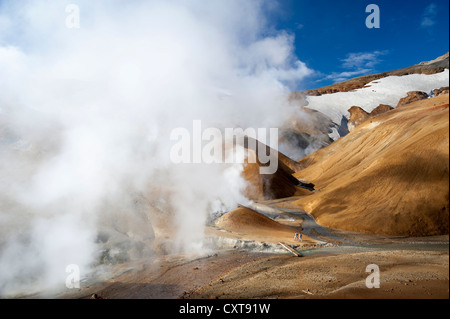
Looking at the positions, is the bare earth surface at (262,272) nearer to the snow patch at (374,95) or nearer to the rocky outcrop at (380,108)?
the snow patch at (374,95)

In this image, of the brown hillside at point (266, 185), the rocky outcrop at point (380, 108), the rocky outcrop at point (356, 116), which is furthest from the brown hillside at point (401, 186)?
the rocky outcrop at point (380, 108)

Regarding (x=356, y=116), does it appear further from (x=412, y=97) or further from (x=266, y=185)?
(x=266, y=185)

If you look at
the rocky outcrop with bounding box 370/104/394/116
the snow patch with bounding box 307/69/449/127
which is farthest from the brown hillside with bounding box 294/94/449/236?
the snow patch with bounding box 307/69/449/127

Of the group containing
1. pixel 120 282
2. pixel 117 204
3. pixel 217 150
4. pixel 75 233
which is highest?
pixel 217 150

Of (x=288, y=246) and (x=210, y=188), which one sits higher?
(x=210, y=188)

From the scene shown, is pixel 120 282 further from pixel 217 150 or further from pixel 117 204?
pixel 217 150

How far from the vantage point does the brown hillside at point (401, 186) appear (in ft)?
10.2

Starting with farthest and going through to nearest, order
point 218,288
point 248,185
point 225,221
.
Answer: point 248,185, point 225,221, point 218,288

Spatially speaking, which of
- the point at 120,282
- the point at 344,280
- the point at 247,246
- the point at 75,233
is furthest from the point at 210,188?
the point at 344,280

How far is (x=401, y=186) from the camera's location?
346 inches

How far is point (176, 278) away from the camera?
33.2 ft

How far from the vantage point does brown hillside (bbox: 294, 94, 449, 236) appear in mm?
3104

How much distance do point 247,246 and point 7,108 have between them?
23.7m

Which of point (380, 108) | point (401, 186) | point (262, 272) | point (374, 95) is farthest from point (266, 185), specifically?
point (374, 95)
